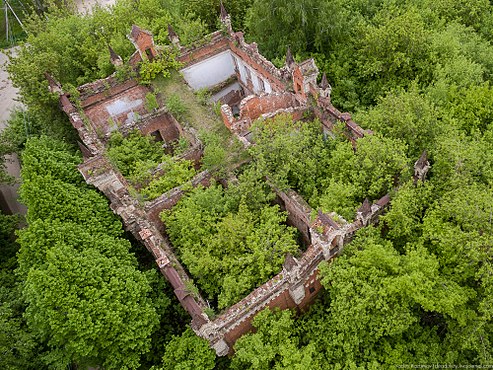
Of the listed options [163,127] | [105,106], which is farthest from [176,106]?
[105,106]

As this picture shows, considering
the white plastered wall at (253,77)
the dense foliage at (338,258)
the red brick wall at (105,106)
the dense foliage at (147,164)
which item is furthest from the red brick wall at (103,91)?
the white plastered wall at (253,77)

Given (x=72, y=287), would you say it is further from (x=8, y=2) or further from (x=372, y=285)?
(x=8, y=2)

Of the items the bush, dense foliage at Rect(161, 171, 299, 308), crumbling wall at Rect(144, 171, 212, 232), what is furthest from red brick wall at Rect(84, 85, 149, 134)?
dense foliage at Rect(161, 171, 299, 308)

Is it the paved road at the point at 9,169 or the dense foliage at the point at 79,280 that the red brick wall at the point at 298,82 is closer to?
the dense foliage at the point at 79,280

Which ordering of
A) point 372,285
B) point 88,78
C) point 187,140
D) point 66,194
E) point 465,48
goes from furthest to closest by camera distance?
point 88,78 < point 465,48 < point 187,140 < point 66,194 < point 372,285

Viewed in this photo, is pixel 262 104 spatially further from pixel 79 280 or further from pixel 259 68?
pixel 79 280

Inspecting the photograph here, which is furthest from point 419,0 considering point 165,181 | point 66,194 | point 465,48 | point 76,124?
point 66,194
